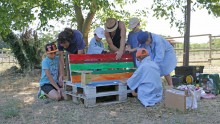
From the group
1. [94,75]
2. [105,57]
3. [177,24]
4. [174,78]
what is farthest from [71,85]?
[177,24]

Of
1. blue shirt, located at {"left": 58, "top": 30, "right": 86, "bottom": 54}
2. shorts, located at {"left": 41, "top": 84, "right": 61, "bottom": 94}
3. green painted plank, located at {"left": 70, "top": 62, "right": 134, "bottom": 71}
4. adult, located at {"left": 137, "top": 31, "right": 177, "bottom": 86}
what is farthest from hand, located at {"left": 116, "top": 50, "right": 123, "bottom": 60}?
shorts, located at {"left": 41, "top": 84, "right": 61, "bottom": 94}

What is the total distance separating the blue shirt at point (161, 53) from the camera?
17.4 feet

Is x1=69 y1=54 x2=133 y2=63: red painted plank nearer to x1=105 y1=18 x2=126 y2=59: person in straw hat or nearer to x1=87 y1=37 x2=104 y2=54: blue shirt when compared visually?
x1=105 y1=18 x2=126 y2=59: person in straw hat

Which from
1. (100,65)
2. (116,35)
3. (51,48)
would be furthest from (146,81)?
(51,48)

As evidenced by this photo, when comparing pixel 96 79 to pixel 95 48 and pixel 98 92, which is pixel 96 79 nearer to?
pixel 98 92

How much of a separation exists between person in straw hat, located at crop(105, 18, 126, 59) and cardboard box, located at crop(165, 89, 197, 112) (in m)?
1.29

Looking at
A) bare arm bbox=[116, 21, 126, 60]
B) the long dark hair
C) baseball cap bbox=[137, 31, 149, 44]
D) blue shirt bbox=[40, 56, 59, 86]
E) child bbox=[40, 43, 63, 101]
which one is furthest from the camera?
blue shirt bbox=[40, 56, 59, 86]

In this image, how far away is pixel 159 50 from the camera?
5281mm

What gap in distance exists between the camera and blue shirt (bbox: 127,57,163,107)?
194 inches

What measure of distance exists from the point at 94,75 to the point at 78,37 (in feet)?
2.60

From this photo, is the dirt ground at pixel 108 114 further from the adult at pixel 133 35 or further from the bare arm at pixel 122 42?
the adult at pixel 133 35

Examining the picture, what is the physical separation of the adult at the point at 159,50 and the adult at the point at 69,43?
1.13 meters

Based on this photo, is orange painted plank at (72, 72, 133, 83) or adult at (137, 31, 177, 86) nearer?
adult at (137, 31, 177, 86)

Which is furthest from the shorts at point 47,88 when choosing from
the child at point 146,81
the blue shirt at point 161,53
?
the blue shirt at point 161,53
